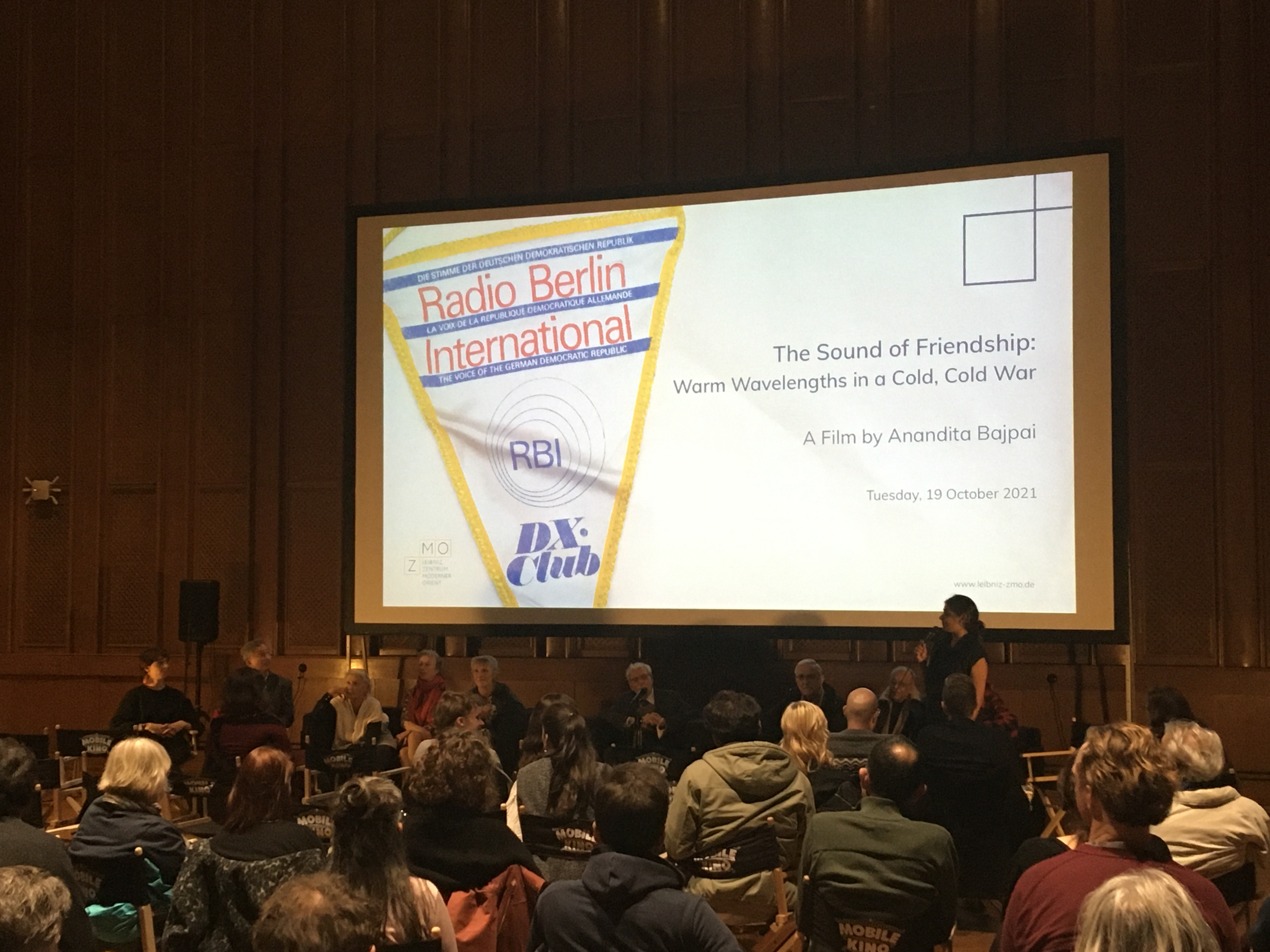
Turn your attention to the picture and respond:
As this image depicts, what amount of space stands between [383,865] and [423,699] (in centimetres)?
539

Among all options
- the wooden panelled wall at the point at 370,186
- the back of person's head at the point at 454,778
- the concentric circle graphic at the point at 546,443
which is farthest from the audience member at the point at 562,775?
the wooden panelled wall at the point at 370,186

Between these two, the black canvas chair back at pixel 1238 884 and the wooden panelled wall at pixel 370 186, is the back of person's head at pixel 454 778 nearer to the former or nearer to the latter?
the black canvas chair back at pixel 1238 884

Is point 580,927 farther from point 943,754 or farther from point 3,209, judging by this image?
point 3,209

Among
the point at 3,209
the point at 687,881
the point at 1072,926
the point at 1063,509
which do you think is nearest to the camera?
the point at 1072,926

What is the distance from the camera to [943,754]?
4.49 meters

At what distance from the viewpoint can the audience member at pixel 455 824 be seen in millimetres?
3061

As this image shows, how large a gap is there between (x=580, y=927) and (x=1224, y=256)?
7.39 meters

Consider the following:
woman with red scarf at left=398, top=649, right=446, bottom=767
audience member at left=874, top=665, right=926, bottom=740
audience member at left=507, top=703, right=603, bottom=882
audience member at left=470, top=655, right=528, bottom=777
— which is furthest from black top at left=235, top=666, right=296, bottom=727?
audience member at left=507, top=703, right=603, bottom=882

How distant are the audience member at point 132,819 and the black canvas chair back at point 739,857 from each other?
1.65 meters

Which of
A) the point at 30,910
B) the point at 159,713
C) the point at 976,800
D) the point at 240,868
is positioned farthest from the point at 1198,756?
the point at 159,713

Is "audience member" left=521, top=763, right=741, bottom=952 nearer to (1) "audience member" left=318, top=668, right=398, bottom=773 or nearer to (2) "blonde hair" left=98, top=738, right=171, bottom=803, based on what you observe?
(2) "blonde hair" left=98, top=738, right=171, bottom=803

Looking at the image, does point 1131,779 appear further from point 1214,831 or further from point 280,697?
point 280,697

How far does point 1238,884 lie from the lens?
12.2 ft

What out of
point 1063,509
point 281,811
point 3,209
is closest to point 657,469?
point 1063,509
